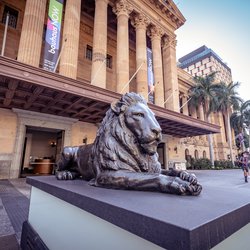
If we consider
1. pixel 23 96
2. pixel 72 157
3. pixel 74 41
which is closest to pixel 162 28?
pixel 74 41

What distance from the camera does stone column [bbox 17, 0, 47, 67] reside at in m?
9.44

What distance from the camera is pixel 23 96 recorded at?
8.76 metres

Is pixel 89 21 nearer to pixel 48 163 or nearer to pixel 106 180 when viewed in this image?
pixel 48 163

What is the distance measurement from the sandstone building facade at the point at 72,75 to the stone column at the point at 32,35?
0.16 feet

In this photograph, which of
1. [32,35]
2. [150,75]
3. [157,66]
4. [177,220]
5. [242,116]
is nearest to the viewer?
[177,220]

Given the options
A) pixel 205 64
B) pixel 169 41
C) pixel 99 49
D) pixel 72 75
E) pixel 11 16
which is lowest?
pixel 72 75

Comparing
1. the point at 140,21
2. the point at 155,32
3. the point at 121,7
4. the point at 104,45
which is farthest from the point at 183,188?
the point at 155,32

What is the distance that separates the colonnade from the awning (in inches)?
81.5

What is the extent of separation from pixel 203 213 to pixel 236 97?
36.6 meters

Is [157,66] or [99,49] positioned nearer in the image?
[99,49]

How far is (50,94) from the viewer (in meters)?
8.70

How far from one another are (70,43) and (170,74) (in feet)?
35.8

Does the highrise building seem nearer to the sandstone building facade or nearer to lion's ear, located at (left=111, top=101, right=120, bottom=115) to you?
the sandstone building facade

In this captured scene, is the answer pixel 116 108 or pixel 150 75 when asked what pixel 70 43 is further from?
pixel 116 108
